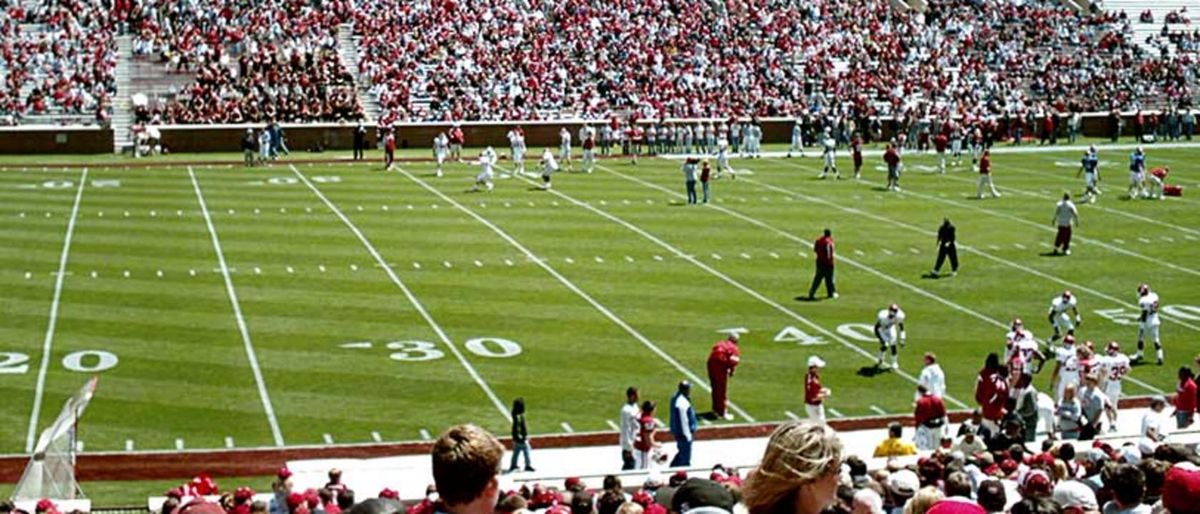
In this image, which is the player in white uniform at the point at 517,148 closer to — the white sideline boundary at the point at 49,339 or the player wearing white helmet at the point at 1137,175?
the white sideline boundary at the point at 49,339

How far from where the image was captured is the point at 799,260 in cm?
3547

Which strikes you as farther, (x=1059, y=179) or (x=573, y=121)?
(x=573, y=121)

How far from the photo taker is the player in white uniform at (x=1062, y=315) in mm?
27797

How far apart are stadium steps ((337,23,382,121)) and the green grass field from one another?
12.0 m

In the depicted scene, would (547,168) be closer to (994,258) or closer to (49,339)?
(994,258)

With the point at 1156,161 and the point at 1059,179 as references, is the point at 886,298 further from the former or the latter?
the point at 1156,161

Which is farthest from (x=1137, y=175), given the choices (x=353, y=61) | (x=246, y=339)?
(x=353, y=61)

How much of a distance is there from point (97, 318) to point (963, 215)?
21832 millimetres

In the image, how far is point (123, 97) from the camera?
59.8m

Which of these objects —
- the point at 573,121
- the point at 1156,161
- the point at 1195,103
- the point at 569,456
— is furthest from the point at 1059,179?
the point at 569,456

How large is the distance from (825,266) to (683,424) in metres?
10.7

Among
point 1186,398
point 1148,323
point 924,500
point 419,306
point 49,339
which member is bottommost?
point 49,339

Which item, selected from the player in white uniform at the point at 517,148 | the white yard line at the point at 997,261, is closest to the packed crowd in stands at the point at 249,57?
the player in white uniform at the point at 517,148

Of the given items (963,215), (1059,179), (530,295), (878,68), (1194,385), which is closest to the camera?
(1194,385)
